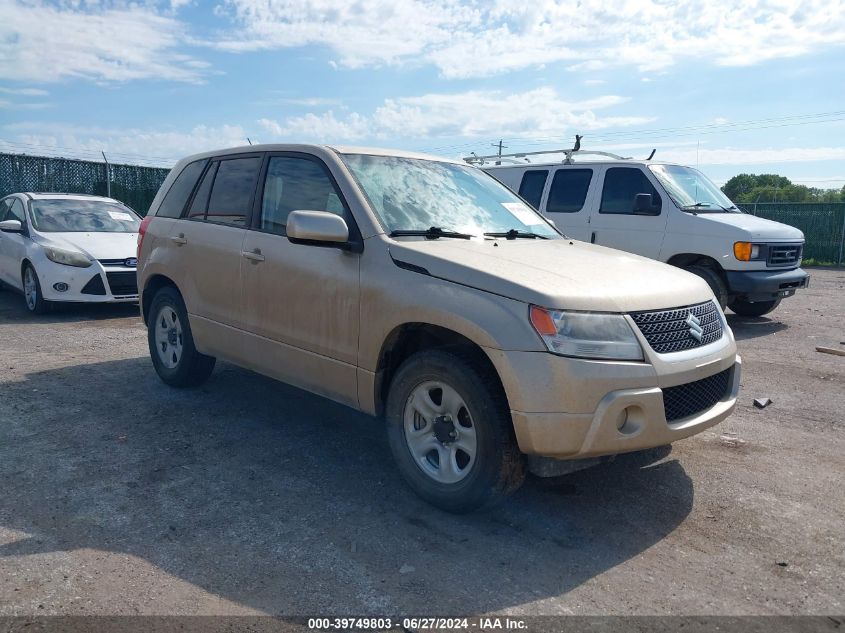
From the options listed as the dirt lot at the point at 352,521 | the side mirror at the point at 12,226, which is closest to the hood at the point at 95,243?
the side mirror at the point at 12,226

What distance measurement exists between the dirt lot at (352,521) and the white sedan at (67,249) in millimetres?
3821

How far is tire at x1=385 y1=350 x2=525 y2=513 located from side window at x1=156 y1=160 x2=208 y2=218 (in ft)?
9.32

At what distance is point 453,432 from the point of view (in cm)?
378

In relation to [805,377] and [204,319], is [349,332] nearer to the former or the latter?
[204,319]

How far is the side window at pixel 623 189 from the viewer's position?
374 inches

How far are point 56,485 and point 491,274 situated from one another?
267 cm

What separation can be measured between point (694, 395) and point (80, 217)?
9.31m

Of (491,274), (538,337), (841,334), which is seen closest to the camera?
(538,337)

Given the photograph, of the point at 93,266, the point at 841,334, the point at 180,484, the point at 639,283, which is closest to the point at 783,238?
the point at 841,334

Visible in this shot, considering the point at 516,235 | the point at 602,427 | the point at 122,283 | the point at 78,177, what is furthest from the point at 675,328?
the point at 78,177

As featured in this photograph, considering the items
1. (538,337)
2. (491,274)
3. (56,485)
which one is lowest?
(56,485)

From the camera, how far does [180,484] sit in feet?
13.6

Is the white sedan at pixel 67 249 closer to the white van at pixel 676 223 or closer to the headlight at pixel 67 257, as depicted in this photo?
the headlight at pixel 67 257

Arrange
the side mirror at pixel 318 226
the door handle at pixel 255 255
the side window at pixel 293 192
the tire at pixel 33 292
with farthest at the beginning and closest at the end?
1. the tire at pixel 33 292
2. the door handle at pixel 255 255
3. the side window at pixel 293 192
4. the side mirror at pixel 318 226
